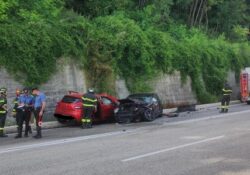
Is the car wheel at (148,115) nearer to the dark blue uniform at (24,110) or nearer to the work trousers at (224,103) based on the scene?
the work trousers at (224,103)

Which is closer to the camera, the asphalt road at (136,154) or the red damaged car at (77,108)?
the asphalt road at (136,154)

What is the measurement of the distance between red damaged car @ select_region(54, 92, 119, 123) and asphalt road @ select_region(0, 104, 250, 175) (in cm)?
538

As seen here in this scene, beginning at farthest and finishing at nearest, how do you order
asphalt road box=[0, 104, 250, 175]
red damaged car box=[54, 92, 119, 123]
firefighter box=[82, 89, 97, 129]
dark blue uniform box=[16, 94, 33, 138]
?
red damaged car box=[54, 92, 119, 123] → firefighter box=[82, 89, 97, 129] → dark blue uniform box=[16, 94, 33, 138] → asphalt road box=[0, 104, 250, 175]

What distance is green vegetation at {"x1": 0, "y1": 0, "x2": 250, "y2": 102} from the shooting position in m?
25.5

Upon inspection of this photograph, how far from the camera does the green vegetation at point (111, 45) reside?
2555cm

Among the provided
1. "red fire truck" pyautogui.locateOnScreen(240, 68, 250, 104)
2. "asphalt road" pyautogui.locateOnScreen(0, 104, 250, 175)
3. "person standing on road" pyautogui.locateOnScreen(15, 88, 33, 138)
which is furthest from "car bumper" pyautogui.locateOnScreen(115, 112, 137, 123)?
"red fire truck" pyautogui.locateOnScreen(240, 68, 250, 104)

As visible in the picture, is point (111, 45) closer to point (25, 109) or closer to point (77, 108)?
point (77, 108)

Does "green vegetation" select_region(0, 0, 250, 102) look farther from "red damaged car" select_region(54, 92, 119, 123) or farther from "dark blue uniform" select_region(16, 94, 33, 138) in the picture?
"dark blue uniform" select_region(16, 94, 33, 138)

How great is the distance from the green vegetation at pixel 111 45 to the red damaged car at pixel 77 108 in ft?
9.58

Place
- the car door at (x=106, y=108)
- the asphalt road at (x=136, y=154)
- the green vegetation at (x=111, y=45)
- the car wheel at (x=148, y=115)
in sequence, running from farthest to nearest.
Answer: the green vegetation at (x=111, y=45), the car wheel at (x=148, y=115), the car door at (x=106, y=108), the asphalt road at (x=136, y=154)

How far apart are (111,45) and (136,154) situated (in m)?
19.0

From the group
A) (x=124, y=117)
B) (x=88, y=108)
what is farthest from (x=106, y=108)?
(x=88, y=108)

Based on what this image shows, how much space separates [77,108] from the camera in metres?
22.7

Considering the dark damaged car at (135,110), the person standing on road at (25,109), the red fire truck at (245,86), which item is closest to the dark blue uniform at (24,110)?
the person standing on road at (25,109)
